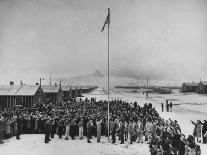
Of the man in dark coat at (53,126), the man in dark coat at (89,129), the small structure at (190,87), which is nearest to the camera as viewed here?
the man in dark coat at (89,129)

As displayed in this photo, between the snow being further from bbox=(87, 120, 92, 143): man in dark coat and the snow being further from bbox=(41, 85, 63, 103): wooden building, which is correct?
bbox=(41, 85, 63, 103): wooden building

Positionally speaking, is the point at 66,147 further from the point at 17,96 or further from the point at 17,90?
the point at 17,90

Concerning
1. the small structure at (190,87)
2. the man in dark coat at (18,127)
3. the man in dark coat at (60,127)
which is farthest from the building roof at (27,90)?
the small structure at (190,87)

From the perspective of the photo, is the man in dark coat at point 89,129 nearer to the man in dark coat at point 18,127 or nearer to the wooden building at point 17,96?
the man in dark coat at point 18,127

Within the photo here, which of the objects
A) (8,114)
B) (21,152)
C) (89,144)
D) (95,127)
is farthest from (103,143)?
(8,114)

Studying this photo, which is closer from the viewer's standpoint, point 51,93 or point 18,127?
point 18,127

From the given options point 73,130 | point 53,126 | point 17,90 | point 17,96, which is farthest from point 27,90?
point 73,130

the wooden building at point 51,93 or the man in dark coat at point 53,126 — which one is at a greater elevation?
the wooden building at point 51,93

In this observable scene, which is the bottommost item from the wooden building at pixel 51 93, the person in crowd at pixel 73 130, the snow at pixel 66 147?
the snow at pixel 66 147
